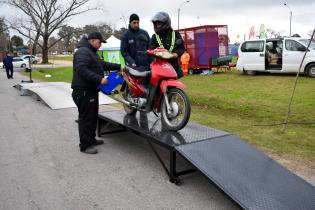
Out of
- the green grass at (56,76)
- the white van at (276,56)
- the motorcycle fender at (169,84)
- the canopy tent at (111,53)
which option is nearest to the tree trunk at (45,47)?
the green grass at (56,76)

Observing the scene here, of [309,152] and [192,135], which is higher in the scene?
[192,135]

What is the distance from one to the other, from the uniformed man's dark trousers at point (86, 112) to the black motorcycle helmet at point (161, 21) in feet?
4.89

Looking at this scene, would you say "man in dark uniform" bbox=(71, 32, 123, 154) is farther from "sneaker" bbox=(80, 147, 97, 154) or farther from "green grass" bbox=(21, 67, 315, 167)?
"green grass" bbox=(21, 67, 315, 167)

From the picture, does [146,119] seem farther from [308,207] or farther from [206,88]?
[206,88]

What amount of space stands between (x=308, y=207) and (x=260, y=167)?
2.41 feet

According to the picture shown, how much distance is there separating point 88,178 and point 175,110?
5.21 feet

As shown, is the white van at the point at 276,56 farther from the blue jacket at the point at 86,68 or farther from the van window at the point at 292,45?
the blue jacket at the point at 86,68

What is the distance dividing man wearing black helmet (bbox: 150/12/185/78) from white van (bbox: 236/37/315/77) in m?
11.2

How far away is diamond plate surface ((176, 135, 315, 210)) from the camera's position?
122 inches

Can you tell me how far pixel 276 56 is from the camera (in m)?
16.0

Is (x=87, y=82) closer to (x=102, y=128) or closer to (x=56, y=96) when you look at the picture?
(x=102, y=128)

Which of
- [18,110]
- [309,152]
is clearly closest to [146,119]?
[309,152]

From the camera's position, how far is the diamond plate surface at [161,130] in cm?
423

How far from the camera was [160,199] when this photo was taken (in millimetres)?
3662
